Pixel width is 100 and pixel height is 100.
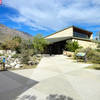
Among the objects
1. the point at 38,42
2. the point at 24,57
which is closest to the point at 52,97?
the point at 24,57

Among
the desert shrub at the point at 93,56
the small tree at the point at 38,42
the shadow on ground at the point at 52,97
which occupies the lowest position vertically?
the shadow on ground at the point at 52,97

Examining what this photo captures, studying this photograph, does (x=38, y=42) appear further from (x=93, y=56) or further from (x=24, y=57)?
(x=93, y=56)

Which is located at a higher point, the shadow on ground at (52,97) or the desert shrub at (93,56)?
the desert shrub at (93,56)

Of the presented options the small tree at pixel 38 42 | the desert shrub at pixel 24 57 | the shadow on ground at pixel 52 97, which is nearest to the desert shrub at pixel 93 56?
the desert shrub at pixel 24 57

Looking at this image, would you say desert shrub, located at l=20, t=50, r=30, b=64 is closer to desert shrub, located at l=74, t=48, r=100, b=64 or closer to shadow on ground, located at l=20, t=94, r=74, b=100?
shadow on ground, located at l=20, t=94, r=74, b=100

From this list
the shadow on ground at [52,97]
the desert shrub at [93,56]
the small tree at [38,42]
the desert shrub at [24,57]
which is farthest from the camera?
the small tree at [38,42]

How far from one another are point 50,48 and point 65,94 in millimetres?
22951

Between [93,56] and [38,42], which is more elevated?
[38,42]

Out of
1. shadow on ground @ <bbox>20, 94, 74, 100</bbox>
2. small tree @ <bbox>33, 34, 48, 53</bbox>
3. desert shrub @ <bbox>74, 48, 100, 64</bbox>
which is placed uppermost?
small tree @ <bbox>33, 34, 48, 53</bbox>

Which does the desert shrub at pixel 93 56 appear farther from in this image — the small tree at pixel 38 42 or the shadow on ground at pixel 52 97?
the shadow on ground at pixel 52 97

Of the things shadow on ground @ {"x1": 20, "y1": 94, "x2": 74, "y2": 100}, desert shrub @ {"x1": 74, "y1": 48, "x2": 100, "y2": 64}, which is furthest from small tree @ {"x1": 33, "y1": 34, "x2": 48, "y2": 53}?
shadow on ground @ {"x1": 20, "y1": 94, "x2": 74, "y2": 100}

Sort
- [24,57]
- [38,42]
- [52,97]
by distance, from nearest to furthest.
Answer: [52,97]
[24,57]
[38,42]

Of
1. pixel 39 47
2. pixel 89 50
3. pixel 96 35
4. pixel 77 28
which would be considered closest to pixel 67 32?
pixel 77 28

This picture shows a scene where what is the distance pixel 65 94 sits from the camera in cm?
318
